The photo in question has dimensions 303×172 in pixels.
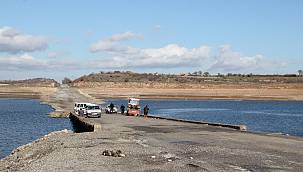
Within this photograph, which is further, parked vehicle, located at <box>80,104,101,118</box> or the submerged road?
parked vehicle, located at <box>80,104,101,118</box>

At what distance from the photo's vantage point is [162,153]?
22625mm

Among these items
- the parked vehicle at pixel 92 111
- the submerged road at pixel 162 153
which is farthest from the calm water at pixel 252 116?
the submerged road at pixel 162 153

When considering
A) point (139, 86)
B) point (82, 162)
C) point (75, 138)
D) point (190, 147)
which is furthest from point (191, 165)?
point (139, 86)

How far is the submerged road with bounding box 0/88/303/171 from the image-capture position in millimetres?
19297

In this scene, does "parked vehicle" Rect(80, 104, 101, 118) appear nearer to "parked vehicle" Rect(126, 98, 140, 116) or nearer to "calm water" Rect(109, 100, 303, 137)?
"parked vehicle" Rect(126, 98, 140, 116)

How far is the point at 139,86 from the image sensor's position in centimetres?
19412

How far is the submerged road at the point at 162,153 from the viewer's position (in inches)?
760

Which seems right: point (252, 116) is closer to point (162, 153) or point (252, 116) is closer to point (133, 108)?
point (133, 108)

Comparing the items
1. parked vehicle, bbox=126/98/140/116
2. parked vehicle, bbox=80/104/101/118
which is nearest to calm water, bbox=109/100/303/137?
parked vehicle, bbox=126/98/140/116

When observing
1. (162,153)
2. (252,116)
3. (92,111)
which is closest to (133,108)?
(92,111)

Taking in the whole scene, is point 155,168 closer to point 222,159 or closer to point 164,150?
point 222,159

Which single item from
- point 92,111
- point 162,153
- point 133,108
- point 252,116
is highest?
point 133,108

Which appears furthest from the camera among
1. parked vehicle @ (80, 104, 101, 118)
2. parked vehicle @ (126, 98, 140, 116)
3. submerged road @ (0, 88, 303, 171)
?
parked vehicle @ (126, 98, 140, 116)

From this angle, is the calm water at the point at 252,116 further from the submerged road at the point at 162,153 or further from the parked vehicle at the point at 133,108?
the submerged road at the point at 162,153
